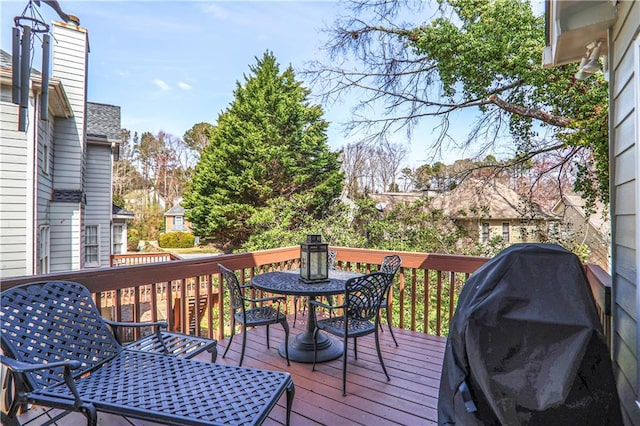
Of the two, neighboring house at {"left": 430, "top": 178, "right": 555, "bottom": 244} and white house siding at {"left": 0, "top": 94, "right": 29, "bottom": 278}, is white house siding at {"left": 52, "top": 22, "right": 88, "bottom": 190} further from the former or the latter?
neighboring house at {"left": 430, "top": 178, "right": 555, "bottom": 244}

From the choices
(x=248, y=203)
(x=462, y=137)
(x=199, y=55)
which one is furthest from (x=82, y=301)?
(x=248, y=203)

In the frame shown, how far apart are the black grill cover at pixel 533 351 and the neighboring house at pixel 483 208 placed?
6585 mm

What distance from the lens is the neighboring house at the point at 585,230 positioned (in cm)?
584

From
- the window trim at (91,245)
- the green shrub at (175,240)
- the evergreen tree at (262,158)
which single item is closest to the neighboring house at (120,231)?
the window trim at (91,245)

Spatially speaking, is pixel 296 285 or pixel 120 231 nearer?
pixel 296 285

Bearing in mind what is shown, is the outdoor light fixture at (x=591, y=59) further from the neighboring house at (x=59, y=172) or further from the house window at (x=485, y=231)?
the house window at (x=485, y=231)

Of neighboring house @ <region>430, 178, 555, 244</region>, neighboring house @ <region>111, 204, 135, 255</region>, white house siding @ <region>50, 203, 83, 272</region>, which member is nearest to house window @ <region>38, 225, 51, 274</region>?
white house siding @ <region>50, 203, 83, 272</region>

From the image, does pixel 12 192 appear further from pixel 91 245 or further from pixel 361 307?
pixel 361 307

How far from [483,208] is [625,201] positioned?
597 centimetres

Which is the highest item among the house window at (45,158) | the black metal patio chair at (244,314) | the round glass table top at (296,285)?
the house window at (45,158)

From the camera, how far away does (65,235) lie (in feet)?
24.3

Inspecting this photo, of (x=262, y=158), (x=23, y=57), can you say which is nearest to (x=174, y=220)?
(x=262, y=158)

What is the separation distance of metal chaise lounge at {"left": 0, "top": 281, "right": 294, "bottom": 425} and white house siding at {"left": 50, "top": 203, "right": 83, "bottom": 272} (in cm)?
622

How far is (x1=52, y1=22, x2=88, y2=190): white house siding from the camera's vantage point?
7535 mm
